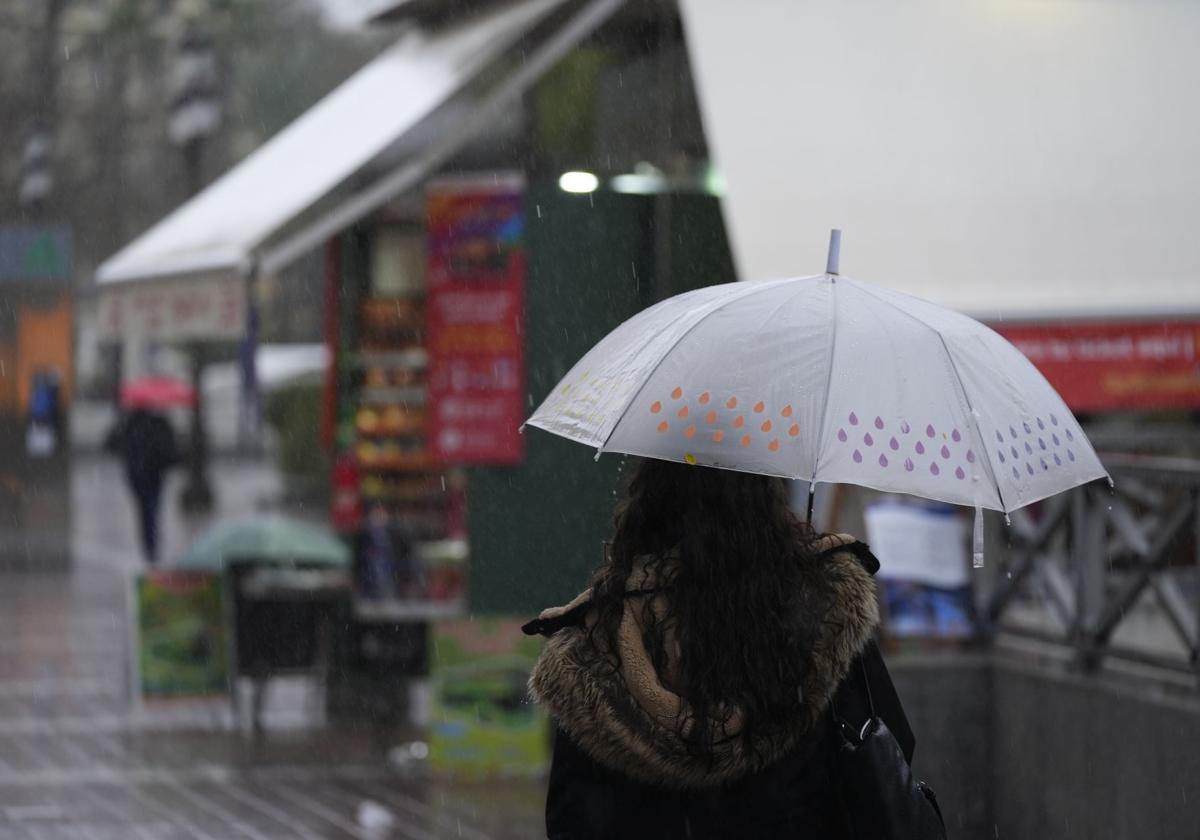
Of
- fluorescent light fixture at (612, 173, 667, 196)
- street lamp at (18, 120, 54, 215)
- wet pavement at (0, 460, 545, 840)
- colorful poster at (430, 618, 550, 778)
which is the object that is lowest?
wet pavement at (0, 460, 545, 840)

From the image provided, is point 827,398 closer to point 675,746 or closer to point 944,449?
point 944,449

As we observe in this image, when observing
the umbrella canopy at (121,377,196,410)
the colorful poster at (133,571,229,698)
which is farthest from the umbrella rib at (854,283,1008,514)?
the umbrella canopy at (121,377,196,410)

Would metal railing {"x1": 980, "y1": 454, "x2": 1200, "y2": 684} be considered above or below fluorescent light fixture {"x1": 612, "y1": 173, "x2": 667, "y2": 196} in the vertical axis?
below

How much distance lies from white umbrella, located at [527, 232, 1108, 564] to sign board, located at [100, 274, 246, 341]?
7.45 m

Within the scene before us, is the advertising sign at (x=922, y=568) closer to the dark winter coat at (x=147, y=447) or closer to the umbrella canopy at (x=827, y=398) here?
the umbrella canopy at (x=827, y=398)

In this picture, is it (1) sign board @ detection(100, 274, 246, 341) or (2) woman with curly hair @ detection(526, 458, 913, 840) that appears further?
(1) sign board @ detection(100, 274, 246, 341)

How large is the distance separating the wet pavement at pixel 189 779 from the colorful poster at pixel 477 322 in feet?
5.84

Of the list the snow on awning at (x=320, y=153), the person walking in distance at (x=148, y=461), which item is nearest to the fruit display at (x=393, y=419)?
the snow on awning at (x=320, y=153)

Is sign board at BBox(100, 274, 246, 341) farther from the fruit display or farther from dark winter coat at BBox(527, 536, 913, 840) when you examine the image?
dark winter coat at BBox(527, 536, 913, 840)

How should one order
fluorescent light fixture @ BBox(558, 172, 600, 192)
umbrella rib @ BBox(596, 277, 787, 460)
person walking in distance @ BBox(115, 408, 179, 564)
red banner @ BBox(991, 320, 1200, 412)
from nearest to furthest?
umbrella rib @ BBox(596, 277, 787, 460), red banner @ BBox(991, 320, 1200, 412), fluorescent light fixture @ BBox(558, 172, 600, 192), person walking in distance @ BBox(115, 408, 179, 564)

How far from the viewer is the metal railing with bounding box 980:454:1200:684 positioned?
7.05 m

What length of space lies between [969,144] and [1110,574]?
6.79ft

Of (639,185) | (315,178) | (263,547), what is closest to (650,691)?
(639,185)

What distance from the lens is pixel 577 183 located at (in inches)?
392
